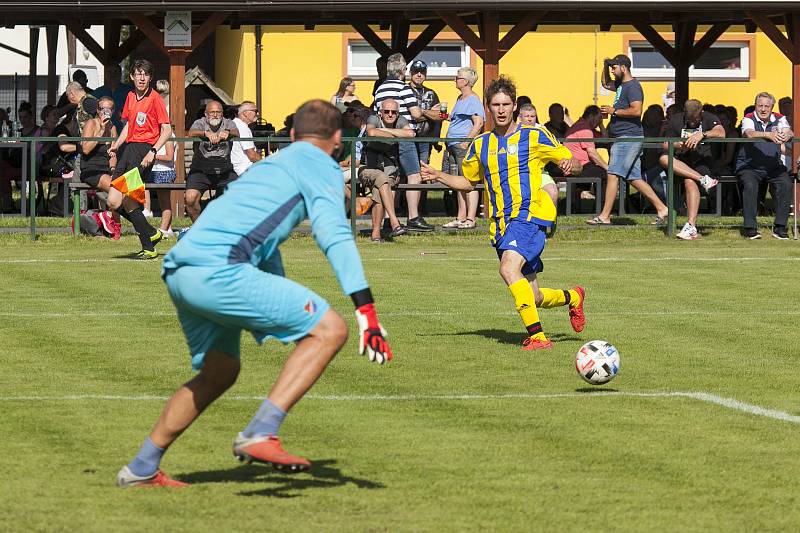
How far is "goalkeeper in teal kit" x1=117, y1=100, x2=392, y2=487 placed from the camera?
664cm

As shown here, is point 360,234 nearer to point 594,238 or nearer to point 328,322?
point 594,238

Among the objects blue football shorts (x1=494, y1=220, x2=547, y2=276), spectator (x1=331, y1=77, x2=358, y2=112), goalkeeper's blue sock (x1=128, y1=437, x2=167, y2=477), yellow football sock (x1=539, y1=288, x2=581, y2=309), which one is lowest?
goalkeeper's blue sock (x1=128, y1=437, x2=167, y2=477)

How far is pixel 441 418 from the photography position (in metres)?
9.21

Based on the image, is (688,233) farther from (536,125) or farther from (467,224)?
(536,125)

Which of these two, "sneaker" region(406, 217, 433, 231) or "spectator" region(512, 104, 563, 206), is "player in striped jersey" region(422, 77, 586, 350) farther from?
"sneaker" region(406, 217, 433, 231)

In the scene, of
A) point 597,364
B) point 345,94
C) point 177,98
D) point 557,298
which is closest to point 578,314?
point 557,298

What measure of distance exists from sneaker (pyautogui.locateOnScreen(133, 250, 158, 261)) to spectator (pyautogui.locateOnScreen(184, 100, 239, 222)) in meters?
2.05

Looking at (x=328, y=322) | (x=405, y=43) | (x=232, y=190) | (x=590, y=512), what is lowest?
(x=590, y=512)

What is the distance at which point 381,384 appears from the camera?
34.6 feet

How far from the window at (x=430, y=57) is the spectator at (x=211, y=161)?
57.1 feet

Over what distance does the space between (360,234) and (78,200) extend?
12.1ft

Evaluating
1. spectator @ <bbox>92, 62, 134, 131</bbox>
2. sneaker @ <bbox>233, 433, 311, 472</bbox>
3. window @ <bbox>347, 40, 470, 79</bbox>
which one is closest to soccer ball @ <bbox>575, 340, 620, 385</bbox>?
sneaker @ <bbox>233, 433, 311, 472</bbox>

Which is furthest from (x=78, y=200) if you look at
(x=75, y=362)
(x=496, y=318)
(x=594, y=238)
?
(x=75, y=362)

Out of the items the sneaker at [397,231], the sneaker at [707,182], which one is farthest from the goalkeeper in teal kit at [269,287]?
the sneaker at [707,182]
